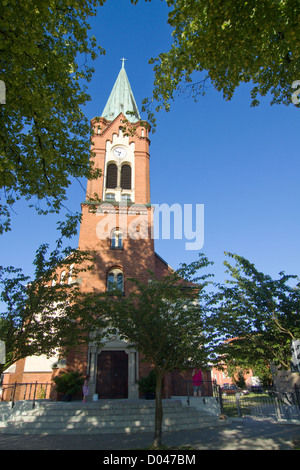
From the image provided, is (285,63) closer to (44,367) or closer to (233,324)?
(233,324)

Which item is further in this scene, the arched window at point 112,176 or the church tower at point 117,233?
the arched window at point 112,176

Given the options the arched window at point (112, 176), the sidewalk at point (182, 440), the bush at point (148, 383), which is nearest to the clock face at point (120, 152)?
the arched window at point (112, 176)

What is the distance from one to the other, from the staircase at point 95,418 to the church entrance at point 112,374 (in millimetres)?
3631

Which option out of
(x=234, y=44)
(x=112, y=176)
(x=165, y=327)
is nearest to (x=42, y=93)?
(x=234, y=44)

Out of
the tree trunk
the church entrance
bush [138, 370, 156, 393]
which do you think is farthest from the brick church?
the tree trunk

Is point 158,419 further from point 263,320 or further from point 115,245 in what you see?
point 115,245

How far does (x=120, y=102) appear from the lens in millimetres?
28859

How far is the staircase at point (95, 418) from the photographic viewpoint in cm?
1077

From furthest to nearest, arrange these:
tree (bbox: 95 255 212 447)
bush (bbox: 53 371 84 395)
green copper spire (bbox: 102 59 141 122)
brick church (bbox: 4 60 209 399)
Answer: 1. green copper spire (bbox: 102 59 141 122)
2. brick church (bbox: 4 60 209 399)
3. bush (bbox: 53 371 84 395)
4. tree (bbox: 95 255 212 447)

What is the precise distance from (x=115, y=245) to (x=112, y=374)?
7963 millimetres

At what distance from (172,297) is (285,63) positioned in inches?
289

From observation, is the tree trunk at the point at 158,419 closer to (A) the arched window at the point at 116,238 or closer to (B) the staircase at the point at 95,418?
(B) the staircase at the point at 95,418

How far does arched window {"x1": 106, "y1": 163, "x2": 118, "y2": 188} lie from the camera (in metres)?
23.1

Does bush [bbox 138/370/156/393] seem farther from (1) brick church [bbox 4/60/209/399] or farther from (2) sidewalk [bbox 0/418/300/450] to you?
(2) sidewalk [bbox 0/418/300/450]
